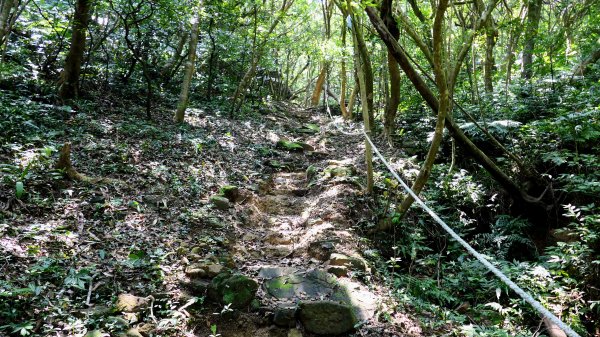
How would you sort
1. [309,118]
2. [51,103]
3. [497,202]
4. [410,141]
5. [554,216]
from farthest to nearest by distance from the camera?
[309,118]
[410,141]
[51,103]
[497,202]
[554,216]

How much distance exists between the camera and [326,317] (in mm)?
Result: 3555

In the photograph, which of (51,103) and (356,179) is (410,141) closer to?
(356,179)

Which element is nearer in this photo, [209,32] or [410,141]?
[410,141]

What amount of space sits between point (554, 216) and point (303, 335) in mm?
4345

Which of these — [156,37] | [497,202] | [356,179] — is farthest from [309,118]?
[497,202]

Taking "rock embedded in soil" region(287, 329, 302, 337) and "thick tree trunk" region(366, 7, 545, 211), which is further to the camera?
"thick tree trunk" region(366, 7, 545, 211)

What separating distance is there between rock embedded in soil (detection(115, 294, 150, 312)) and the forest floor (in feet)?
0.04

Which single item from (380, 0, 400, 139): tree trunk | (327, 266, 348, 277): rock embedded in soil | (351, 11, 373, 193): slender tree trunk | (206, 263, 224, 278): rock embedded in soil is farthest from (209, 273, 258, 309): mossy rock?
(380, 0, 400, 139): tree trunk

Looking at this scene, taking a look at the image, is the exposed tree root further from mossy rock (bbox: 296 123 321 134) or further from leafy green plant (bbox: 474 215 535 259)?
mossy rock (bbox: 296 123 321 134)

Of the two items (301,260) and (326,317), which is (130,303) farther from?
(301,260)

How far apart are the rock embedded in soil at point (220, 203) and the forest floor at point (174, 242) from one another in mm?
38

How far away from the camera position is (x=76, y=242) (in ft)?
13.1

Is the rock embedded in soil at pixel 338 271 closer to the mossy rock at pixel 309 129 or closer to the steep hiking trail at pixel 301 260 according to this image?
the steep hiking trail at pixel 301 260

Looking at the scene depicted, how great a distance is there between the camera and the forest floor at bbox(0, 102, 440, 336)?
3314mm
